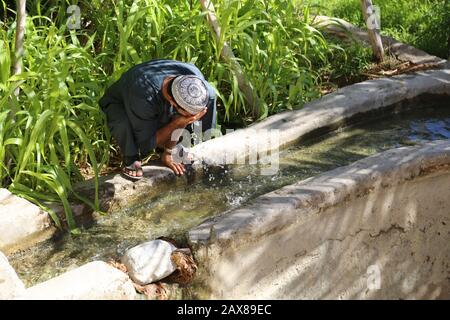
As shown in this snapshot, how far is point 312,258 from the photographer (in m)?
3.42

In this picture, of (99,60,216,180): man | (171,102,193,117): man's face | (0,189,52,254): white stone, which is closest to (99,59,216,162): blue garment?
(99,60,216,180): man

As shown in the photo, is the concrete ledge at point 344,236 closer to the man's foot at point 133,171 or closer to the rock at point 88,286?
the rock at point 88,286

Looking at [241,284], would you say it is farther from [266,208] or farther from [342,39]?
[342,39]

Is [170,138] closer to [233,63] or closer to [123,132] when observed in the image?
[123,132]

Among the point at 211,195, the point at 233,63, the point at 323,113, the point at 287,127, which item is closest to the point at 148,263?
the point at 211,195

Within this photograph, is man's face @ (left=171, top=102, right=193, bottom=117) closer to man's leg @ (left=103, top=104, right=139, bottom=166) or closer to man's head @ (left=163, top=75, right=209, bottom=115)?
man's head @ (left=163, top=75, right=209, bottom=115)

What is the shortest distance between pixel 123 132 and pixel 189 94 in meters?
0.49

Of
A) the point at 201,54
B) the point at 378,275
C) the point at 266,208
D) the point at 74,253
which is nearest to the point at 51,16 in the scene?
the point at 201,54

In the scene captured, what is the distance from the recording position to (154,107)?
3.80 meters

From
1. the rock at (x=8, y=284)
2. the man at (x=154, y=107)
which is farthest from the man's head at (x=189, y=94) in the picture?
the rock at (x=8, y=284)

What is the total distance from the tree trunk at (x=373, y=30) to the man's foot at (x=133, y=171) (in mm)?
2471

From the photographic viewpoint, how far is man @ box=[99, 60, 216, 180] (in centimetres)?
366

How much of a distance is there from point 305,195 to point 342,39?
302 cm

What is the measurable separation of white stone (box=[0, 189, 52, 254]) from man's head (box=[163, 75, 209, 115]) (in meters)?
0.84
